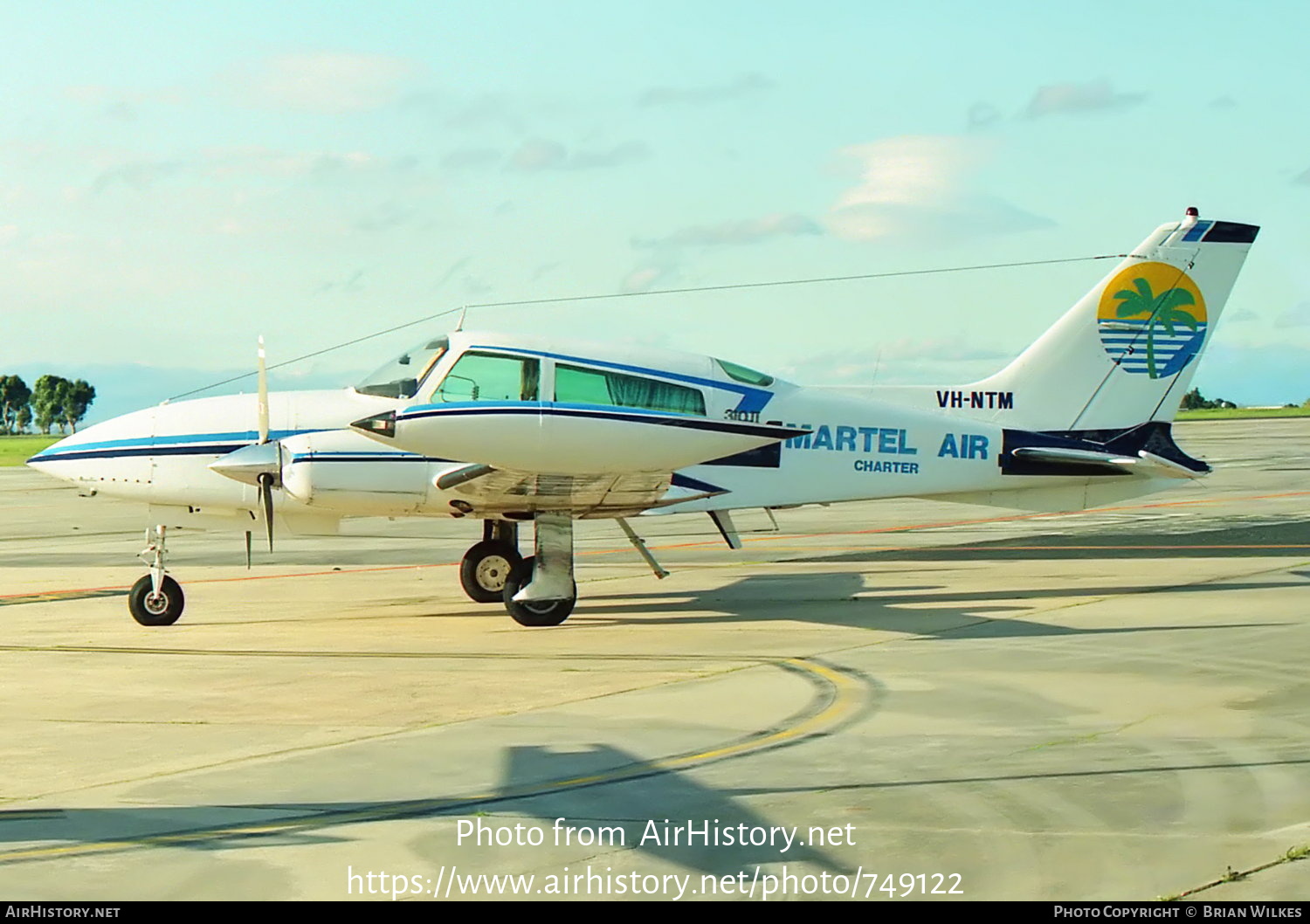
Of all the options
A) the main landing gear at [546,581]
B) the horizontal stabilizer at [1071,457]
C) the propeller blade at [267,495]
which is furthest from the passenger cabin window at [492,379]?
the horizontal stabilizer at [1071,457]

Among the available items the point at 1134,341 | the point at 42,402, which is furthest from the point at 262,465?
the point at 42,402

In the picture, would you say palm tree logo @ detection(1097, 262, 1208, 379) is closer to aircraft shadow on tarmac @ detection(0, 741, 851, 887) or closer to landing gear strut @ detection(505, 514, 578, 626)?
landing gear strut @ detection(505, 514, 578, 626)

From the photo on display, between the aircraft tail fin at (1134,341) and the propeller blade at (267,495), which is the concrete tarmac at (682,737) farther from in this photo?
the aircraft tail fin at (1134,341)

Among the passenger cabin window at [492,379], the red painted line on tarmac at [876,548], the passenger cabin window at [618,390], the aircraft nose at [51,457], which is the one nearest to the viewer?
the passenger cabin window at [492,379]

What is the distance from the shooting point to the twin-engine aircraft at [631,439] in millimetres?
14570

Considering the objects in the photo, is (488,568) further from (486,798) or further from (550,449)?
(486,798)

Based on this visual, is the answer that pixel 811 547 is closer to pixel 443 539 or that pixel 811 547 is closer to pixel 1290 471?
pixel 443 539

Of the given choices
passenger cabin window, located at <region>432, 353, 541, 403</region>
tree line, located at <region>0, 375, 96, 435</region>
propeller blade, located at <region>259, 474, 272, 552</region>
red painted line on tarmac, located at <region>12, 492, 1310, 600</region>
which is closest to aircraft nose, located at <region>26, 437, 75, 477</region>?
propeller blade, located at <region>259, 474, 272, 552</region>

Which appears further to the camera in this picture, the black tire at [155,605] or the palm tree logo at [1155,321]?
the palm tree logo at [1155,321]

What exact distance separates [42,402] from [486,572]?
196 metres

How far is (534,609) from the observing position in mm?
15766

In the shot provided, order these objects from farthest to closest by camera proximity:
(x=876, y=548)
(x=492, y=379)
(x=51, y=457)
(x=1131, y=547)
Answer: (x=876, y=548) → (x=1131, y=547) → (x=51, y=457) → (x=492, y=379)

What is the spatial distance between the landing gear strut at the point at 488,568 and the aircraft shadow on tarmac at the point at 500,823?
31.5 feet

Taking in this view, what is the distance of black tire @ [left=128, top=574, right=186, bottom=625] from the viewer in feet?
53.4
